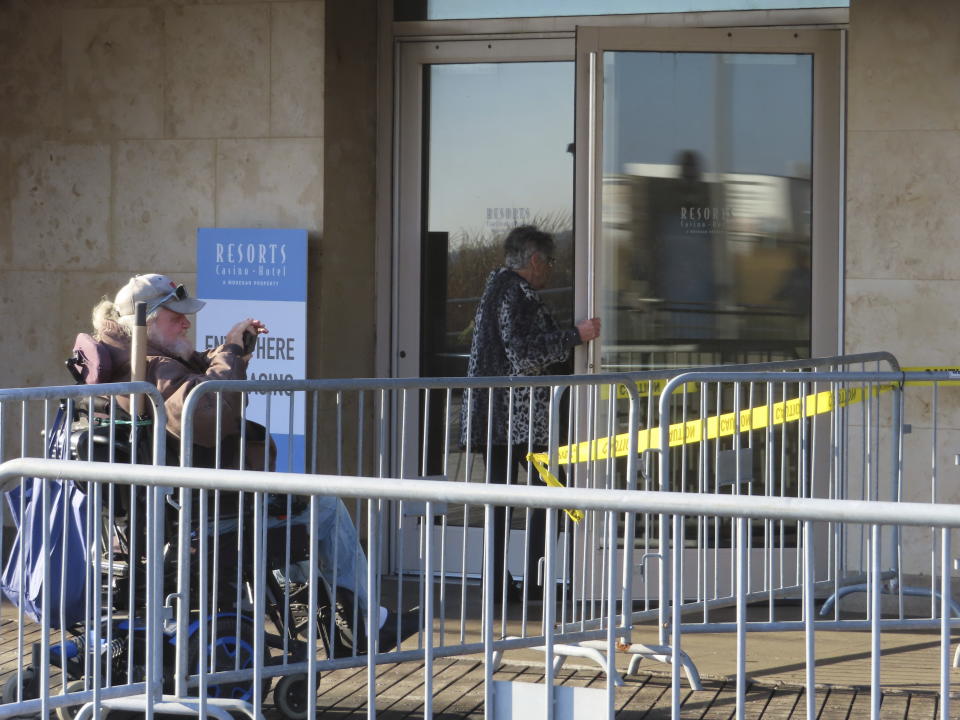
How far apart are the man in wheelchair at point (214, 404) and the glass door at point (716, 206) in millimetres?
2486

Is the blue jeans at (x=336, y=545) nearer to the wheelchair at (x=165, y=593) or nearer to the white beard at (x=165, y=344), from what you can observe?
the wheelchair at (x=165, y=593)

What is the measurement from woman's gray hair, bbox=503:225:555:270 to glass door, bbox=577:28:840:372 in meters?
0.29

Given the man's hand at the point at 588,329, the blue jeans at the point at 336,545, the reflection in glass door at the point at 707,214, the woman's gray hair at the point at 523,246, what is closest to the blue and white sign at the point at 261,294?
the woman's gray hair at the point at 523,246

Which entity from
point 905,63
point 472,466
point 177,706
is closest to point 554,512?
Result: point 177,706

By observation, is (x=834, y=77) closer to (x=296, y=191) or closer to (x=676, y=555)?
(x=296, y=191)

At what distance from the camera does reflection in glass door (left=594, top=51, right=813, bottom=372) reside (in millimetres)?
7293

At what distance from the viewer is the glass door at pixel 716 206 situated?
7262mm

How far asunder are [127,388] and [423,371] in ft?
11.4

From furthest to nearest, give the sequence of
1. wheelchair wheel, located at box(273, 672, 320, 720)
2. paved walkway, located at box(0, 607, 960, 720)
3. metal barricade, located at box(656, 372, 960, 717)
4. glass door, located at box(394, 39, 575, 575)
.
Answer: glass door, located at box(394, 39, 575, 575), metal barricade, located at box(656, 372, 960, 717), paved walkway, located at box(0, 607, 960, 720), wheelchair wheel, located at box(273, 672, 320, 720)

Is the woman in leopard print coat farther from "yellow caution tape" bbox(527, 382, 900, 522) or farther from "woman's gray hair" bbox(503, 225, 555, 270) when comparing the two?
"yellow caution tape" bbox(527, 382, 900, 522)

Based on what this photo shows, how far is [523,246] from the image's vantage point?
23.3 ft

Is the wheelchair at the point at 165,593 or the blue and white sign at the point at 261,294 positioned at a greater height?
the blue and white sign at the point at 261,294

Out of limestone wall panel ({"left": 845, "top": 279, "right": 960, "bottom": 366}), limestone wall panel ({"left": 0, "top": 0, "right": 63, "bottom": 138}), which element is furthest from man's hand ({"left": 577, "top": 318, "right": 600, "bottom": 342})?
limestone wall panel ({"left": 0, "top": 0, "right": 63, "bottom": 138})

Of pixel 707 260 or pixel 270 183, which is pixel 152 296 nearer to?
pixel 270 183
